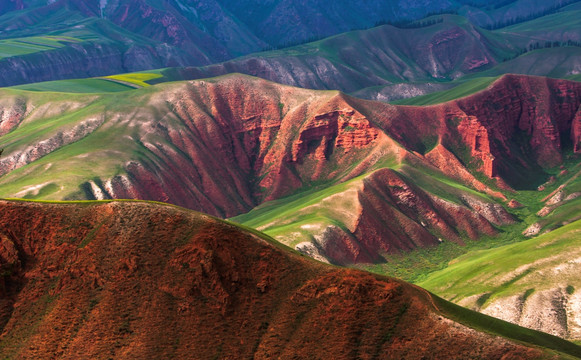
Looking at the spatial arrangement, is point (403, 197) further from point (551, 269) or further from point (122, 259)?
point (122, 259)

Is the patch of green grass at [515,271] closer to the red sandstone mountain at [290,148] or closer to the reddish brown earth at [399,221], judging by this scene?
the reddish brown earth at [399,221]

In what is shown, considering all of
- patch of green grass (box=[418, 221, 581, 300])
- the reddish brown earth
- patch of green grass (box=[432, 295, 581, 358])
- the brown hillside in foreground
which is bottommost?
the reddish brown earth

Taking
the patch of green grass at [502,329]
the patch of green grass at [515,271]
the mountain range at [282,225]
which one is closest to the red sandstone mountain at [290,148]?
the mountain range at [282,225]

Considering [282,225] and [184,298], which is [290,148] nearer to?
[282,225]

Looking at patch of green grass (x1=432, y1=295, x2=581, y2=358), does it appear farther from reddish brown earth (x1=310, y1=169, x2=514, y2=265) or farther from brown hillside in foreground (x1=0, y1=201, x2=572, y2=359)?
reddish brown earth (x1=310, y1=169, x2=514, y2=265)

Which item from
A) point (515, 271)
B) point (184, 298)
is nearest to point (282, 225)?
point (515, 271)

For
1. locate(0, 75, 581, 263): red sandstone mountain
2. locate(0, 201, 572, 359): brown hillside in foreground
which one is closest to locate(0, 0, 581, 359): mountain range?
locate(0, 201, 572, 359): brown hillside in foreground
